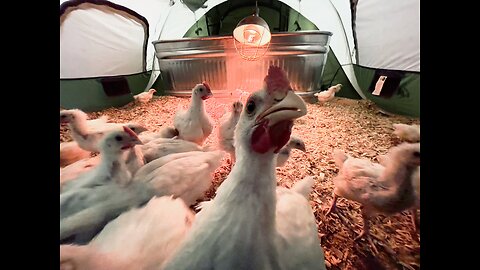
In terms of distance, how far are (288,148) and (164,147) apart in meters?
0.40

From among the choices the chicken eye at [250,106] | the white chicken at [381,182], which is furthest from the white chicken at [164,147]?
the white chicken at [381,182]

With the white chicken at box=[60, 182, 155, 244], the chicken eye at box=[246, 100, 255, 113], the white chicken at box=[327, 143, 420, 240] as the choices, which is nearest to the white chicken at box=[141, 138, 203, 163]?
the white chicken at box=[60, 182, 155, 244]

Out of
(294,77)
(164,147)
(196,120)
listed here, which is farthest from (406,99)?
(164,147)

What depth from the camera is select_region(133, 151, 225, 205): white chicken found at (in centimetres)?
110

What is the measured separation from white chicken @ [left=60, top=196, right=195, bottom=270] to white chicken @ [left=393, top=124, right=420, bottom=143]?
2.30 feet

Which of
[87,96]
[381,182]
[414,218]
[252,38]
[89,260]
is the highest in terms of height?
[252,38]

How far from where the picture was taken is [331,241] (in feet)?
3.70

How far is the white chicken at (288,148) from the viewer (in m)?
1.12

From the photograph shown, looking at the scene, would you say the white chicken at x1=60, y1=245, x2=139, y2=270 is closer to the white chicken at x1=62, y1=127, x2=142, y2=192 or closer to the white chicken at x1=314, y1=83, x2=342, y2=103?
the white chicken at x1=62, y1=127, x2=142, y2=192

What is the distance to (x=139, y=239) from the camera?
103cm

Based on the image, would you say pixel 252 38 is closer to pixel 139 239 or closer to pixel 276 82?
pixel 276 82

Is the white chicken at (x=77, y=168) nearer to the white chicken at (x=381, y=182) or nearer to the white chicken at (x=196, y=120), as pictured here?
the white chicken at (x=196, y=120)

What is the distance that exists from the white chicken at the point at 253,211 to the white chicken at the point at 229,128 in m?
0.10
